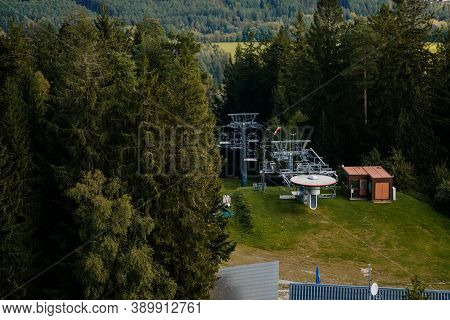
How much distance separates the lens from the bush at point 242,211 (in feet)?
125

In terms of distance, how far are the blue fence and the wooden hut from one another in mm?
14766

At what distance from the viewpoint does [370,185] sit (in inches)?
1607

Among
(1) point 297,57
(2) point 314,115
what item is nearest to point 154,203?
(2) point 314,115

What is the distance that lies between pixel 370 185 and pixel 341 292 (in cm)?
1596

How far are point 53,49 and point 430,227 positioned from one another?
29505mm

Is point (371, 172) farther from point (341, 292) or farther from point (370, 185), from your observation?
point (341, 292)

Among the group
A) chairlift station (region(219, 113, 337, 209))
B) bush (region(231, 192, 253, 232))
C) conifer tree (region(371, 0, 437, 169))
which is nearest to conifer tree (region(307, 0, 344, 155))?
chairlift station (region(219, 113, 337, 209))

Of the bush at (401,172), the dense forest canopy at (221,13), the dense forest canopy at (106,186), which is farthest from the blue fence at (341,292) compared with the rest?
the dense forest canopy at (221,13)

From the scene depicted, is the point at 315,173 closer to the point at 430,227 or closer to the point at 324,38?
the point at 430,227

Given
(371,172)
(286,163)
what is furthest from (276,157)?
(371,172)

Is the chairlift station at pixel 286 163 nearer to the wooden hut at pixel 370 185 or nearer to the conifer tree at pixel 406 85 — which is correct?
the wooden hut at pixel 370 185

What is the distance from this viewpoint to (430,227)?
38625mm

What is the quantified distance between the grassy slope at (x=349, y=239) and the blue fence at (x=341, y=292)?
5153 mm

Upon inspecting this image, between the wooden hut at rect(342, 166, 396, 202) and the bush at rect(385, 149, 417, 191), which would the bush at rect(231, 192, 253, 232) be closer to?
the wooden hut at rect(342, 166, 396, 202)
